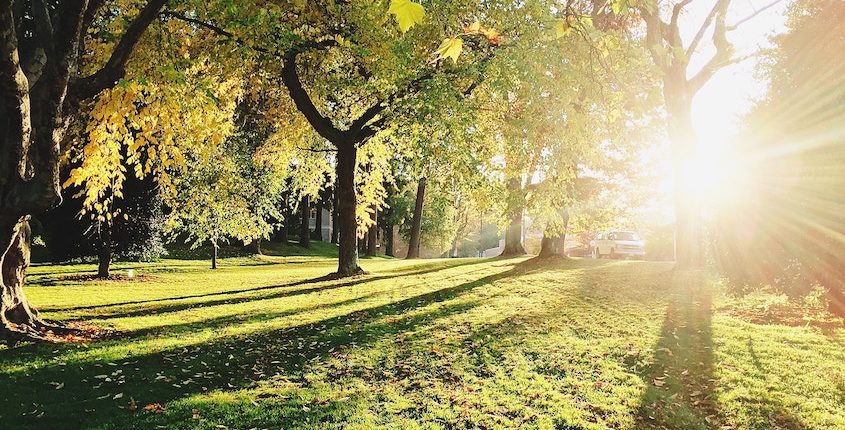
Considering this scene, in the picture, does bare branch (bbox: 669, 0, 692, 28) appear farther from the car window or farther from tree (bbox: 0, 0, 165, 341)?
the car window

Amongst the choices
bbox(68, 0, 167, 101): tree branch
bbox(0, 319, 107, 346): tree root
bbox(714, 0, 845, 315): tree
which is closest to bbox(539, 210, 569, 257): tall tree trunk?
bbox(714, 0, 845, 315): tree

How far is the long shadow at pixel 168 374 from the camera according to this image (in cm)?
562

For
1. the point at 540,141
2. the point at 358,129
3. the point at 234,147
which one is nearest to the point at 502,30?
the point at 540,141

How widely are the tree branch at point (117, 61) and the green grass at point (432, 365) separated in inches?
164

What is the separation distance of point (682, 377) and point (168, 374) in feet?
23.5

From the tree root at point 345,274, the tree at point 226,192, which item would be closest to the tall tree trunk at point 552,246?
the tree root at point 345,274

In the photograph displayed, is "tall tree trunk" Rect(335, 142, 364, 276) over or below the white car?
over

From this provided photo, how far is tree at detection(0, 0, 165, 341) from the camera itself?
7.29 m

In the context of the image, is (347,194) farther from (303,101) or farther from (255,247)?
(255,247)

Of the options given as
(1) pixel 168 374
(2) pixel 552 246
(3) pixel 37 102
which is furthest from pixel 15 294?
(2) pixel 552 246

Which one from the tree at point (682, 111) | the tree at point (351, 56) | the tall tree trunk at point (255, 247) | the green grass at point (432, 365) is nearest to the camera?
the green grass at point (432, 365)

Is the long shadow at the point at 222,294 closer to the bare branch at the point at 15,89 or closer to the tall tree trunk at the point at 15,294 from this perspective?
A: the tall tree trunk at the point at 15,294

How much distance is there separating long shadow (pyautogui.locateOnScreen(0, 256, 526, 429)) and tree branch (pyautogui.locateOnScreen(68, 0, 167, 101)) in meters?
4.15

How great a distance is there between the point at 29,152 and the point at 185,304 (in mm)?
6507
